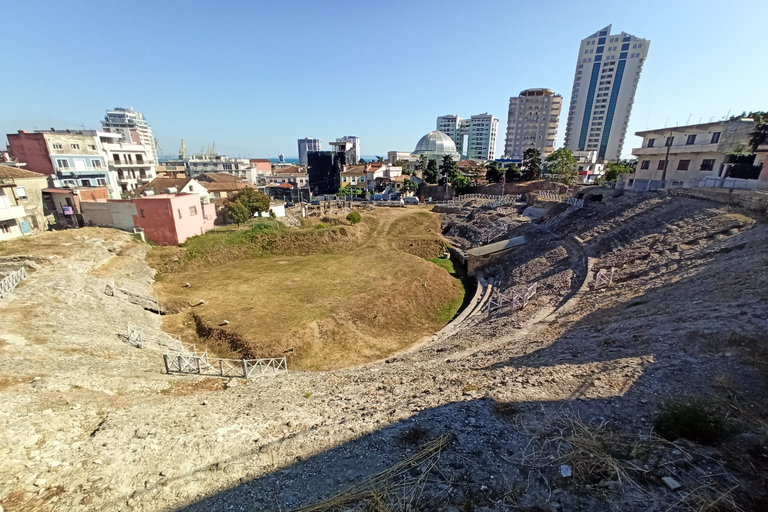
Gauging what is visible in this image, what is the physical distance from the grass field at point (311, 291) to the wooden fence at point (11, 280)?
8259mm

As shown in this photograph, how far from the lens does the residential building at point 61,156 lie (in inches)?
1757

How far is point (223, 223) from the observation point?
5022 centimetres

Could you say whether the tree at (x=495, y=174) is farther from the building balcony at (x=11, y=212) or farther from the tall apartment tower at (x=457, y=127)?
the tall apartment tower at (x=457, y=127)

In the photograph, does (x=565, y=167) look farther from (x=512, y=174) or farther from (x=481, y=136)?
(x=481, y=136)

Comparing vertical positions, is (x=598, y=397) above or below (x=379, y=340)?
above

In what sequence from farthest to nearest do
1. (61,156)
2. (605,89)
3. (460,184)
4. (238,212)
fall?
(605,89) → (460,184) → (61,156) → (238,212)

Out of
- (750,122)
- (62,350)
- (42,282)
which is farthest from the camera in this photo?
(750,122)

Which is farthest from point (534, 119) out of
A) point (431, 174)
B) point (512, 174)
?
point (431, 174)

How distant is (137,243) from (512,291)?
38912mm

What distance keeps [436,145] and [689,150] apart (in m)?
110

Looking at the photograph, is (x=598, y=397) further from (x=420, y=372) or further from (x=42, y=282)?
(x=42, y=282)

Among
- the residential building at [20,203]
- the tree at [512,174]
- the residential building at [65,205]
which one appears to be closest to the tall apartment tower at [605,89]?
the tree at [512,174]

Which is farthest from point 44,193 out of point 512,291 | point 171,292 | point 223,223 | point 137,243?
point 512,291

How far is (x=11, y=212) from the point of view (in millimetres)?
30578
